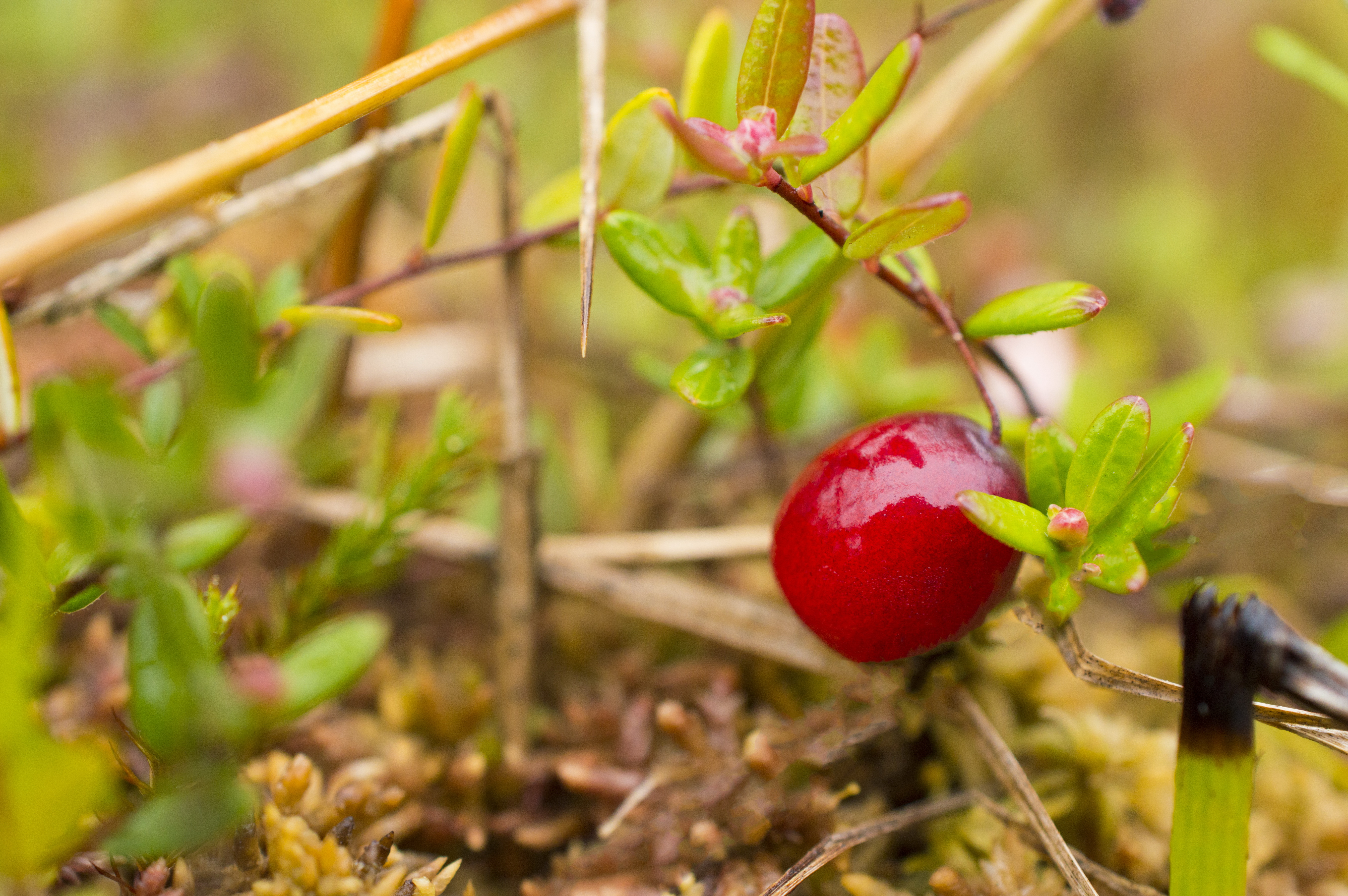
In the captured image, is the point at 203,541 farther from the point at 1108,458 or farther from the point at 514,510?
the point at 1108,458

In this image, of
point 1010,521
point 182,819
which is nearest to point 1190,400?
point 1010,521

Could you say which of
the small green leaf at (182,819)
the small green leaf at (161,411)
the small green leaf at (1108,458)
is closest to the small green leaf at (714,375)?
the small green leaf at (1108,458)

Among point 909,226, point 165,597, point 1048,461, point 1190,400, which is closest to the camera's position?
point 165,597

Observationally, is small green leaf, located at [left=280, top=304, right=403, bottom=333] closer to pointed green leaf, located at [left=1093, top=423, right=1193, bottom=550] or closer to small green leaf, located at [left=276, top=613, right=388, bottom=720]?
small green leaf, located at [left=276, top=613, right=388, bottom=720]

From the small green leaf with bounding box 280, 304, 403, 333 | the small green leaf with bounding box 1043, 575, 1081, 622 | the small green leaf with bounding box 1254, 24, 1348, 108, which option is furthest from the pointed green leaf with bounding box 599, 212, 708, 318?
the small green leaf with bounding box 1254, 24, 1348, 108

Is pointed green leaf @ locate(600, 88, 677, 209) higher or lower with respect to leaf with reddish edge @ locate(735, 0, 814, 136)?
lower
